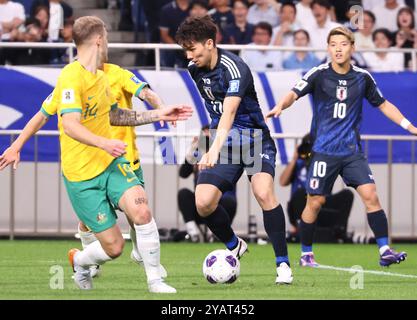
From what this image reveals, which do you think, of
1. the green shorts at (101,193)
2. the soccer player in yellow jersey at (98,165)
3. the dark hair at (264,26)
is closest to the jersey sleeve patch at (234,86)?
the soccer player in yellow jersey at (98,165)

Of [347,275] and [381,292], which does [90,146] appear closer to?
[381,292]

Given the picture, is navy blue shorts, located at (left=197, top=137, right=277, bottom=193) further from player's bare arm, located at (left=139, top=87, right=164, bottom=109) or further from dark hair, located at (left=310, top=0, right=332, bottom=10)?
dark hair, located at (left=310, top=0, right=332, bottom=10)

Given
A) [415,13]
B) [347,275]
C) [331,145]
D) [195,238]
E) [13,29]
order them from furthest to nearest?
1. [415,13]
2. [13,29]
3. [195,238]
4. [331,145]
5. [347,275]

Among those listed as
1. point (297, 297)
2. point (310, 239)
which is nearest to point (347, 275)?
point (310, 239)

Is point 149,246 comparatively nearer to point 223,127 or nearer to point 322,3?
point 223,127

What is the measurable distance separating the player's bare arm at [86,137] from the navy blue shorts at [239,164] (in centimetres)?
212

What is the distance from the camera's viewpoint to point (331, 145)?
43.6 ft

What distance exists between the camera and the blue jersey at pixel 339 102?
1326 cm

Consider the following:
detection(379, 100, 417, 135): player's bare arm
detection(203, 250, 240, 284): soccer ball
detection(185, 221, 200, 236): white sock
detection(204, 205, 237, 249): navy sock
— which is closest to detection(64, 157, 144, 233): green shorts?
detection(203, 250, 240, 284): soccer ball

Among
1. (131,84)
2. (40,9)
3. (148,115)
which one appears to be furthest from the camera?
(40,9)

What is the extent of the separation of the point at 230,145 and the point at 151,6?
9.83 meters

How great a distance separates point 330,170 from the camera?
13.2m

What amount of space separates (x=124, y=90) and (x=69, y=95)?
260 centimetres

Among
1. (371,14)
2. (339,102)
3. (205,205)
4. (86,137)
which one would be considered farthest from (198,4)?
(86,137)
